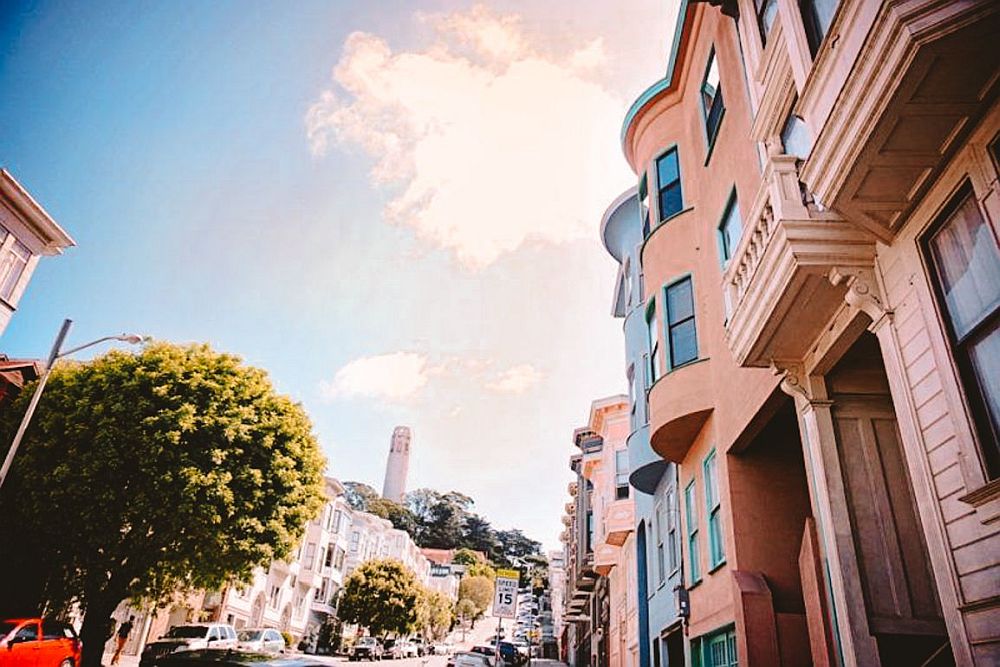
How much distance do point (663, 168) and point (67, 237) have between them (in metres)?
23.0

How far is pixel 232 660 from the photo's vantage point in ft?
38.7

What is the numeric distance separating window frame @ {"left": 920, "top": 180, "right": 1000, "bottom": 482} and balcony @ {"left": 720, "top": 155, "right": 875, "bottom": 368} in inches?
27.0

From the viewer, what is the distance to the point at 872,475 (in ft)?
22.3

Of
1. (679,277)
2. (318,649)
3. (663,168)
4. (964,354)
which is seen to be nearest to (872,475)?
(964,354)

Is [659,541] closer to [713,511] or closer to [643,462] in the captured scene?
[643,462]

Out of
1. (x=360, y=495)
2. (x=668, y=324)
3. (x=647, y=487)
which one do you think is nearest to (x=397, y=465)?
(x=360, y=495)

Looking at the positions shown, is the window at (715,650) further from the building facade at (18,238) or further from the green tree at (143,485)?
the building facade at (18,238)

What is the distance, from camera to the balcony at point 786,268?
5.89 m

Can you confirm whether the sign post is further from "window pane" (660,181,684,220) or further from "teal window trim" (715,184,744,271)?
"teal window trim" (715,184,744,271)

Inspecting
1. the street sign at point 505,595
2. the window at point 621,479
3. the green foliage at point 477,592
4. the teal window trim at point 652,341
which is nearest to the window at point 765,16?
the teal window trim at point 652,341

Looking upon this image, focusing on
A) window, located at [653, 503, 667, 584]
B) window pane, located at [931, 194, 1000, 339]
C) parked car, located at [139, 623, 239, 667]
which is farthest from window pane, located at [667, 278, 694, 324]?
parked car, located at [139, 623, 239, 667]

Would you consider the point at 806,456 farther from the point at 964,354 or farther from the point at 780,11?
the point at 780,11

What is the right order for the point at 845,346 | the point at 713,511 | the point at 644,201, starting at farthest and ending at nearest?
the point at 644,201, the point at 713,511, the point at 845,346

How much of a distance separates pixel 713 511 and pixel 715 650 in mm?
2116
